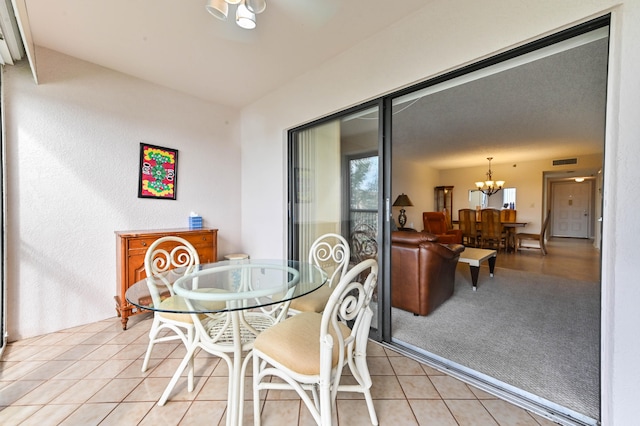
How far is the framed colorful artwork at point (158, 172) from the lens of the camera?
2791mm

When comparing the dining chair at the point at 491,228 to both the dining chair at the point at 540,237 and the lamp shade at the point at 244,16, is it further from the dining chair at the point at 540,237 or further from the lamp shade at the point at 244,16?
the lamp shade at the point at 244,16

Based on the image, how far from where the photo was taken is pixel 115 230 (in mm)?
2607

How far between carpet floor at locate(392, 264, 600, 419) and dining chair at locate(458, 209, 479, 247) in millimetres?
2587

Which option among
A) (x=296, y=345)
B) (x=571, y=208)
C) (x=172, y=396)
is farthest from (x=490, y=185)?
(x=172, y=396)

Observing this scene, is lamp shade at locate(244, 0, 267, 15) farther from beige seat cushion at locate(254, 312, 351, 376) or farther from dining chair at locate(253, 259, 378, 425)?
beige seat cushion at locate(254, 312, 351, 376)

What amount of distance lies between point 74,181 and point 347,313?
2865mm

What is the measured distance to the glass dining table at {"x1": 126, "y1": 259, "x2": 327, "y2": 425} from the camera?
125cm

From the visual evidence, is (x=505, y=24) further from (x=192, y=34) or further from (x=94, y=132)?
(x=94, y=132)

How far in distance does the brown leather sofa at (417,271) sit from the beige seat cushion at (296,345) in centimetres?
141

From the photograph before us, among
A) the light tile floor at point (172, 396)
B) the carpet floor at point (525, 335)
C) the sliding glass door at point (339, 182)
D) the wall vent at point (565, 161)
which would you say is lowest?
the light tile floor at point (172, 396)

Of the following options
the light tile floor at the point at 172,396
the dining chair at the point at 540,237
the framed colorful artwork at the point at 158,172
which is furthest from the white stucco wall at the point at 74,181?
the dining chair at the point at 540,237

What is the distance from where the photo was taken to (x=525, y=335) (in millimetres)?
2203

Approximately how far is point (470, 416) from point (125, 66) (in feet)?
13.0

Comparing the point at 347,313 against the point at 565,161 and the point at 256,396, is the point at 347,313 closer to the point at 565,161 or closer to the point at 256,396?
the point at 256,396
